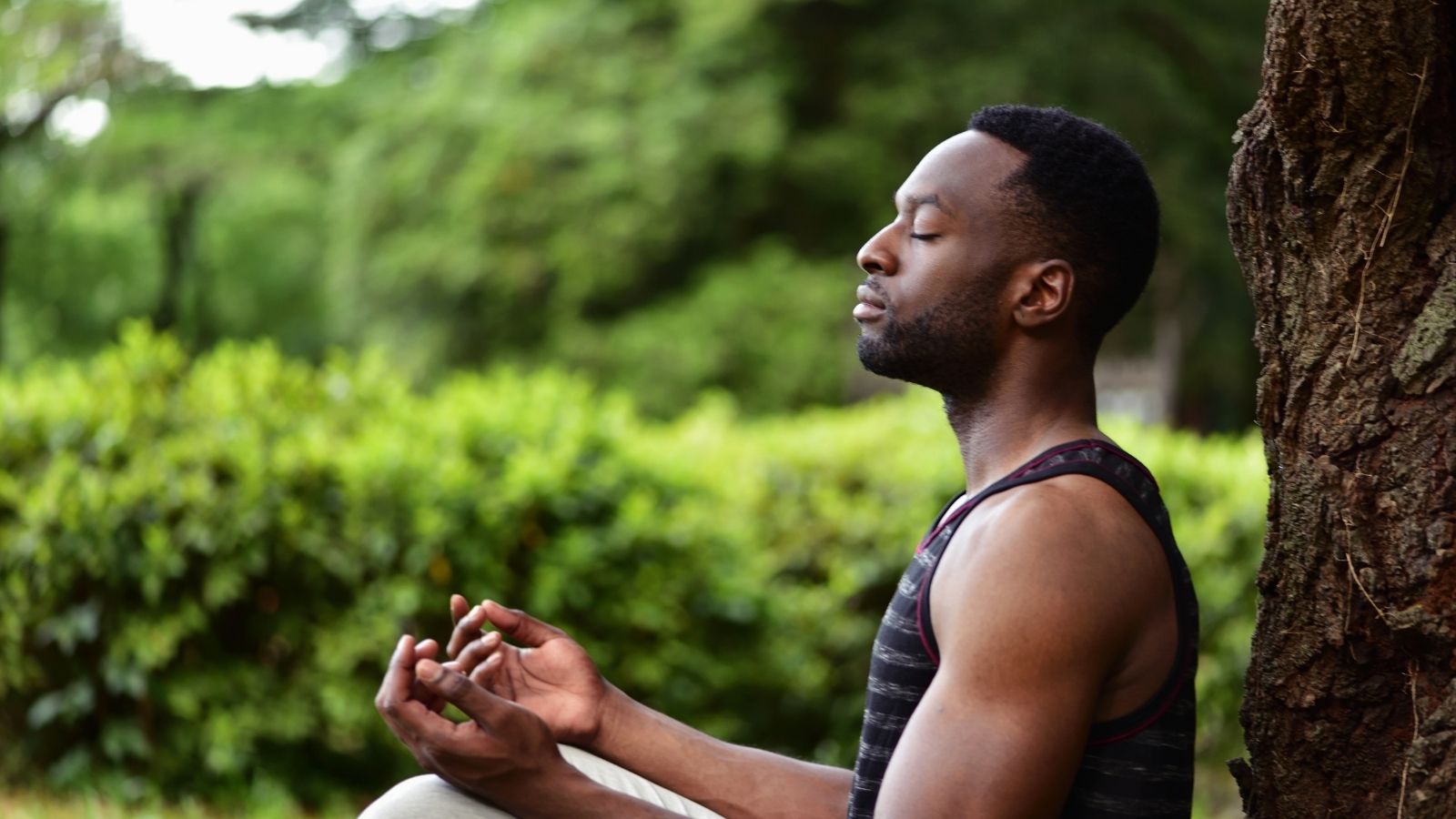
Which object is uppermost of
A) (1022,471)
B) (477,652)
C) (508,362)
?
(1022,471)

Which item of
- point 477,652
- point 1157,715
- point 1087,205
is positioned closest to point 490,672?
point 477,652

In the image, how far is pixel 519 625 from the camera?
2.78 metres

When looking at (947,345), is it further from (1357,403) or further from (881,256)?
(1357,403)

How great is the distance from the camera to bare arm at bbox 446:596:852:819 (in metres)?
2.71

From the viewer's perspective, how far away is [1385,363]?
2191 mm

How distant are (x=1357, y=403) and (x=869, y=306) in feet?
2.37

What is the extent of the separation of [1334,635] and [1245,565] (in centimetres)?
468

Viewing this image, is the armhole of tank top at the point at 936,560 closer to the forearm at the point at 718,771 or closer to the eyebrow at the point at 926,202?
the eyebrow at the point at 926,202

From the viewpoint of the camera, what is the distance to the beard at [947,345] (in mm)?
2236

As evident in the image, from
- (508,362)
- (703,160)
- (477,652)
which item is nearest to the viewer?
(477,652)

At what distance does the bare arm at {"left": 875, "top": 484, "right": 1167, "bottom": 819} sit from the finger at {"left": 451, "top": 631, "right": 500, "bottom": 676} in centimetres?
91

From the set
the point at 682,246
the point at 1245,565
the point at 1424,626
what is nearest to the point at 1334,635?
the point at 1424,626

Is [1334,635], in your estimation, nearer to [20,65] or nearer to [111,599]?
[111,599]

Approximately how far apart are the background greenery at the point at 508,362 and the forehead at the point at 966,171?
135 inches
